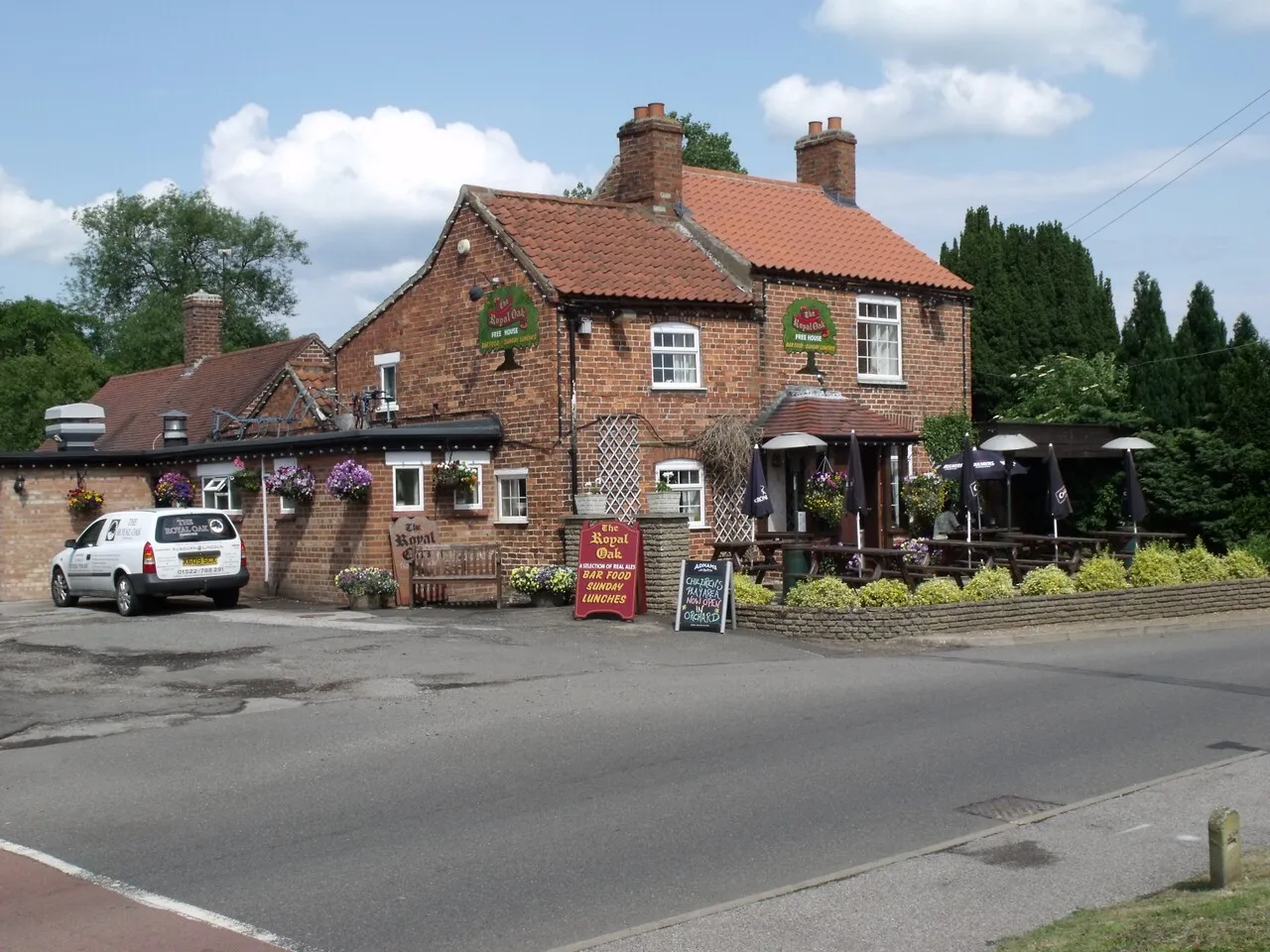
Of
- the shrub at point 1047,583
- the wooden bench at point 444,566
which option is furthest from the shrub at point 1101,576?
A: the wooden bench at point 444,566

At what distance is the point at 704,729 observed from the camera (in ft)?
39.1

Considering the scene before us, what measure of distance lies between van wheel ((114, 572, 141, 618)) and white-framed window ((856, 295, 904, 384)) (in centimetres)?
1440

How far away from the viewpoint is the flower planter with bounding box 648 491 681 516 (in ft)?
72.1

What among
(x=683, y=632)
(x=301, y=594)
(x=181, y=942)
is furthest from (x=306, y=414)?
(x=181, y=942)

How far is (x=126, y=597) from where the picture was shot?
73.6 ft

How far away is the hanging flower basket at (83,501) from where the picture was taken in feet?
91.5

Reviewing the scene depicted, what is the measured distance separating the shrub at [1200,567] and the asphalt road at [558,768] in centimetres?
513

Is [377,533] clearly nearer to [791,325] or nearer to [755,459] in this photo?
[755,459]

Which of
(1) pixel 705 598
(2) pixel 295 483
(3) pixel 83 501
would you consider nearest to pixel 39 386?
(3) pixel 83 501

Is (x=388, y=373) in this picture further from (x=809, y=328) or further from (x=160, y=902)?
(x=160, y=902)

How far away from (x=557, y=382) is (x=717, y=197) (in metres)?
7.53

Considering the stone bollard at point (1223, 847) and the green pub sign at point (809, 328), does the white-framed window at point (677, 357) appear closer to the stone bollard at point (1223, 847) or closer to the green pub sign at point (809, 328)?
the green pub sign at point (809, 328)

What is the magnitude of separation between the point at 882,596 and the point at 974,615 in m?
Answer: 1.26

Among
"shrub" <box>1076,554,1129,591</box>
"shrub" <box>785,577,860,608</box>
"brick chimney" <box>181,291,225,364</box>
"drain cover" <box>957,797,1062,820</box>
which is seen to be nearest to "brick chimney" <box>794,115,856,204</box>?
"shrub" <box>1076,554,1129,591</box>
